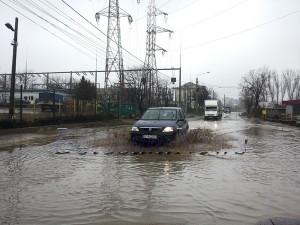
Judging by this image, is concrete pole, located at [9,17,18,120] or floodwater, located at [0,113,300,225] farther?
concrete pole, located at [9,17,18,120]

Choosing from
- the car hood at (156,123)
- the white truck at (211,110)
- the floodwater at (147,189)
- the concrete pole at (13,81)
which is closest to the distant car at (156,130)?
the car hood at (156,123)

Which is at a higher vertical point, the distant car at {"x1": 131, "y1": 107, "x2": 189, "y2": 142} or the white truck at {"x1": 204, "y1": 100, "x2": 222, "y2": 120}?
the white truck at {"x1": 204, "y1": 100, "x2": 222, "y2": 120}

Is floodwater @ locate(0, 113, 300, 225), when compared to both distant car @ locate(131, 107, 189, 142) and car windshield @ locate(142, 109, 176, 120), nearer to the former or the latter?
distant car @ locate(131, 107, 189, 142)

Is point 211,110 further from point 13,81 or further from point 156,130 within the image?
point 156,130

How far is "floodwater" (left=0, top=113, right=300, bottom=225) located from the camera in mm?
5020

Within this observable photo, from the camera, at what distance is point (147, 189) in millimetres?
6566

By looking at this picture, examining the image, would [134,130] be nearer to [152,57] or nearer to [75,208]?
[75,208]

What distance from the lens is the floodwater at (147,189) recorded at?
5.02m

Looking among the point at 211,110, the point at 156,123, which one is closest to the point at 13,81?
the point at 156,123

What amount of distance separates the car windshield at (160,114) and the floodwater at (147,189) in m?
3.66

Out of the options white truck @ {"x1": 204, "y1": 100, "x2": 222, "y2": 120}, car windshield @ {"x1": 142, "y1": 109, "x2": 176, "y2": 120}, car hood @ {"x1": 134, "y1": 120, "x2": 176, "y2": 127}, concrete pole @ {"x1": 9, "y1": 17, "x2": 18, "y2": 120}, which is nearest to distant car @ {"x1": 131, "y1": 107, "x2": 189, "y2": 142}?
car hood @ {"x1": 134, "y1": 120, "x2": 176, "y2": 127}

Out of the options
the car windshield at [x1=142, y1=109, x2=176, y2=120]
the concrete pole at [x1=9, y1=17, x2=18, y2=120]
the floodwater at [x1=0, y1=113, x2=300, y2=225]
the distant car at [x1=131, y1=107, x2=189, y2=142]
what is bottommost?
the floodwater at [x1=0, y1=113, x2=300, y2=225]

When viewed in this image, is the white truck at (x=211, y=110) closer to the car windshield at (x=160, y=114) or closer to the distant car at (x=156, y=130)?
the car windshield at (x=160, y=114)

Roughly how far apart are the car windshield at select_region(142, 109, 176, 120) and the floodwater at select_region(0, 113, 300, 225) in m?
3.66
